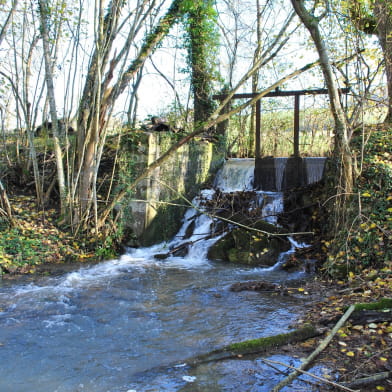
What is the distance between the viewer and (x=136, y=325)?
503cm

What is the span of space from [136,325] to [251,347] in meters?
1.69

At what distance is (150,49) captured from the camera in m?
9.95

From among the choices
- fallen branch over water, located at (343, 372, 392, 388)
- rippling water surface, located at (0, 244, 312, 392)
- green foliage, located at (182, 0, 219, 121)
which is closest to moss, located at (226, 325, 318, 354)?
rippling water surface, located at (0, 244, 312, 392)

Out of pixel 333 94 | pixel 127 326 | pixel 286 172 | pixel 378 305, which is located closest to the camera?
pixel 378 305

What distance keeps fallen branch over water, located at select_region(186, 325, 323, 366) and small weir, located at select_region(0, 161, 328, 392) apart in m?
0.13

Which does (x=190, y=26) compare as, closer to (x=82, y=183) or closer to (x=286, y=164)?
(x=286, y=164)

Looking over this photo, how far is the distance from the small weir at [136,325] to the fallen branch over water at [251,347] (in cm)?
13

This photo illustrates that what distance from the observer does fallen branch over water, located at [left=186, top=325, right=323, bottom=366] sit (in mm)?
3941

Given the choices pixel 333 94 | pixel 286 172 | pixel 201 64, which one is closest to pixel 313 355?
pixel 333 94

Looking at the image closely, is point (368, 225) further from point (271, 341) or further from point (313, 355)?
point (313, 355)

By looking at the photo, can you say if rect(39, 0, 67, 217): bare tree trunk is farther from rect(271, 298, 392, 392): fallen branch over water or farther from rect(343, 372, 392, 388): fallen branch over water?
rect(343, 372, 392, 388): fallen branch over water

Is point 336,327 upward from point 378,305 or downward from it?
downward

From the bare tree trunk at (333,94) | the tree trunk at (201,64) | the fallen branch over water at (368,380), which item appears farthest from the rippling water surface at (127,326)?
the tree trunk at (201,64)

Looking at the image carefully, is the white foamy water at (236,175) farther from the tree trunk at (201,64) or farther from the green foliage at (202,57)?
the green foliage at (202,57)
